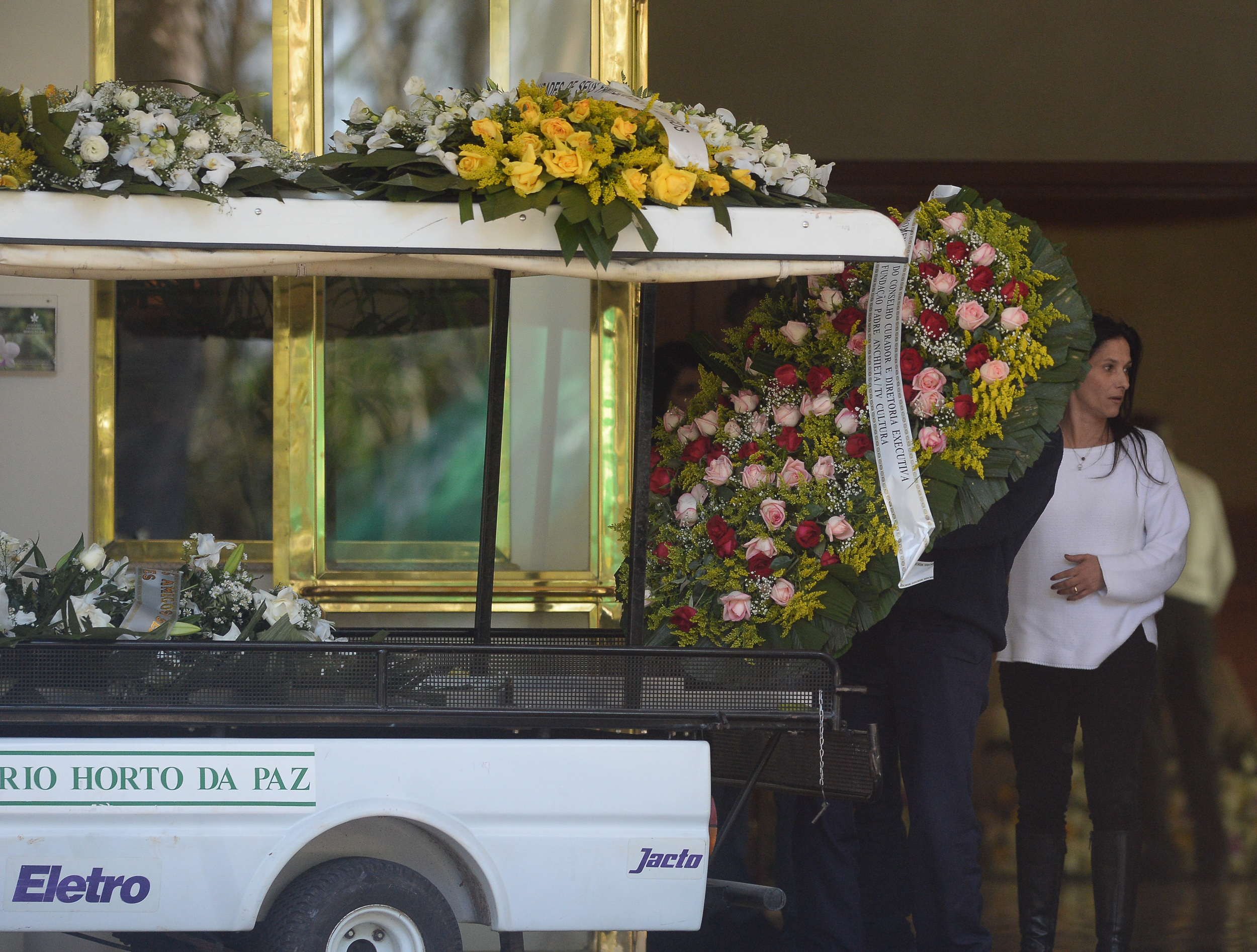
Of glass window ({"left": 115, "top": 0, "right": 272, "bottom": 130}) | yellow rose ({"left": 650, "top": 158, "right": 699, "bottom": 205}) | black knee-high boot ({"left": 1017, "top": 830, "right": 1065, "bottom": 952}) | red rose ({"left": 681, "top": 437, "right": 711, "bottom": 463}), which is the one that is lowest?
black knee-high boot ({"left": 1017, "top": 830, "right": 1065, "bottom": 952})

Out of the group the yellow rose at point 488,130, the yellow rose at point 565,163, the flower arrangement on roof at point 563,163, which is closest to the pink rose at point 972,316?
the flower arrangement on roof at point 563,163

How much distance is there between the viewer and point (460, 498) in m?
4.37

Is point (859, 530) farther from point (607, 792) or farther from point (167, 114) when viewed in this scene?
point (167, 114)

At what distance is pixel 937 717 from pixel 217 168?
7.13 ft

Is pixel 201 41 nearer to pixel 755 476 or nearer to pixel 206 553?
pixel 206 553

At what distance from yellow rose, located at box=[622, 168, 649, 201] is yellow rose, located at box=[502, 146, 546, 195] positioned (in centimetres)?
17

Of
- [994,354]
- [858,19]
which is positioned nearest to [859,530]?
[994,354]

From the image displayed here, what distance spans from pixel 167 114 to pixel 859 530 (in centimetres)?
180

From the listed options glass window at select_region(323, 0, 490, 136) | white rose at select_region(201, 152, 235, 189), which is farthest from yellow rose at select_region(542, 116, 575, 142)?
glass window at select_region(323, 0, 490, 136)

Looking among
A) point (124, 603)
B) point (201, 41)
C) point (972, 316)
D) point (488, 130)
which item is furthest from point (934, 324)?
point (201, 41)

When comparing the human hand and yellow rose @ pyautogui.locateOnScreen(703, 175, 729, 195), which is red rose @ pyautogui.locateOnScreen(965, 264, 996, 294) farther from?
the human hand

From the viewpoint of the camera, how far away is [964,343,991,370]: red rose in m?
3.11

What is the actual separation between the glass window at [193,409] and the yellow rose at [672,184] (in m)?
2.18

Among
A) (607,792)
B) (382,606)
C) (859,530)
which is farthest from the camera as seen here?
(382,606)
